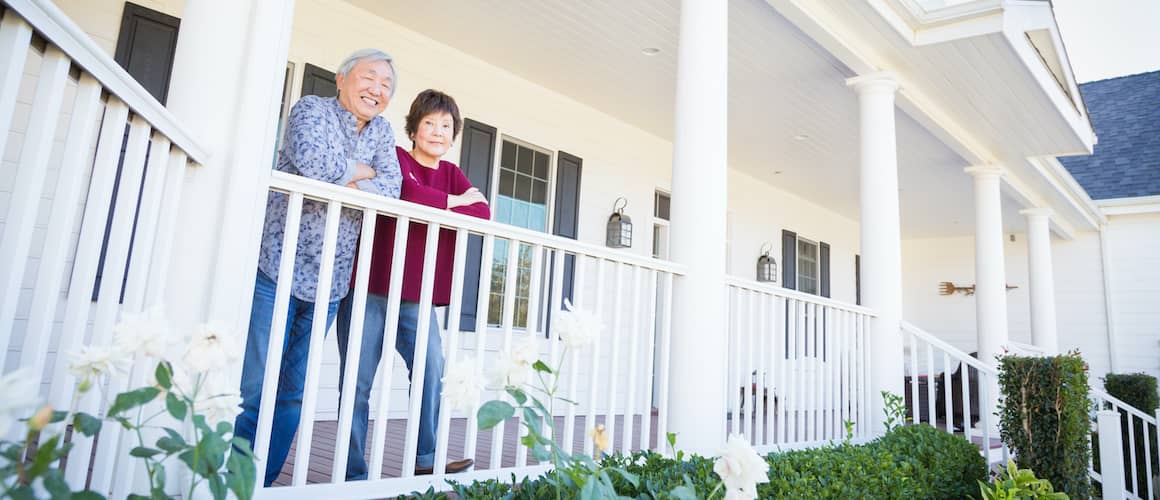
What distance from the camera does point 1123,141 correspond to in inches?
415

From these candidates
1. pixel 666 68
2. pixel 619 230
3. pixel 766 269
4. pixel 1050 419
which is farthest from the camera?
pixel 766 269

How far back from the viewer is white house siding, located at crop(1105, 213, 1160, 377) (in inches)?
368

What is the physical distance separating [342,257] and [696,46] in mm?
2013

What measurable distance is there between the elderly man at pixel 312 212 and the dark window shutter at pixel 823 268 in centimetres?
896

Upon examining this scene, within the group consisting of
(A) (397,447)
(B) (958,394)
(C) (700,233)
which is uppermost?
(C) (700,233)

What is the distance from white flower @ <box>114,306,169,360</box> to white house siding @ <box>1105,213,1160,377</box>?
11862 mm

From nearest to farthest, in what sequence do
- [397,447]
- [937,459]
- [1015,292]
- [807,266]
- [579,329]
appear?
[579,329] → [937,459] → [397,447] → [807,266] → [1015,292]

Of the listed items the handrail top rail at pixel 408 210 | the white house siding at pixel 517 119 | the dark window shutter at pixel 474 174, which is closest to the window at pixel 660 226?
the white house siding at pixel 517 119

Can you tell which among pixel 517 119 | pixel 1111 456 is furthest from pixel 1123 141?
pixel 517 119

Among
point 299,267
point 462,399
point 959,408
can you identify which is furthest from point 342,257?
point 959,408

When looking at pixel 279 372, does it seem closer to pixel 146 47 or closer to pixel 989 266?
pixel 146 47

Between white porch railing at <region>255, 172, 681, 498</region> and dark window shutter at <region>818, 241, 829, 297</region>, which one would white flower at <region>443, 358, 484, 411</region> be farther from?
dark window shutter at <region>818, 241, 829, 297</region>

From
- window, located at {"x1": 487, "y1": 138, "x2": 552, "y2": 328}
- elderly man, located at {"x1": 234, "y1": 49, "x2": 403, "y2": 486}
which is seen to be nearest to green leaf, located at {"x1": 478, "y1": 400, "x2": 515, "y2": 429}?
elderly man, located at {"x1": 234, "y1": 49, "x2": 403, "y2": 486}

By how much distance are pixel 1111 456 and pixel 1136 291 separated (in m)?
6.93
